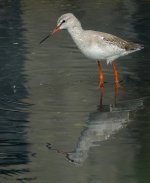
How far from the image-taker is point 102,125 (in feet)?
40.3

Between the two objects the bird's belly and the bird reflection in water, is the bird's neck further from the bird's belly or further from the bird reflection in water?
the bird reflection in water

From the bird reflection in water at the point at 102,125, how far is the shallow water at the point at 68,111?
13 millimetres

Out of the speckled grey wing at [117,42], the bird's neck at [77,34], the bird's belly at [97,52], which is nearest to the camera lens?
the bird's belly at [97,52]

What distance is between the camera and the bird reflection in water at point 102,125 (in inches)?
436

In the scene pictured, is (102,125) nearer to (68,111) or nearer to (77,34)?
(68,111)

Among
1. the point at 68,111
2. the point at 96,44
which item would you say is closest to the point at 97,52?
the point at 96,44

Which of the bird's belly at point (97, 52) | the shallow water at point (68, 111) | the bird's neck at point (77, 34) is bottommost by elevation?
the shallow water at point (68, 111)

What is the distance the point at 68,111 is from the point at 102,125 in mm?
→ 1094

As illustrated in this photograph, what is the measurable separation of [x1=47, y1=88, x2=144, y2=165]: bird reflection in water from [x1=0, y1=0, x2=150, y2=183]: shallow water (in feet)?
0.04

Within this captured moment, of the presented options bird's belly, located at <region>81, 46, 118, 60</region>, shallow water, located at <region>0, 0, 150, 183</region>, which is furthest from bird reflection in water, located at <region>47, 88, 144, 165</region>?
bird's belly, located at <region>81, 46, 118, 60</region>

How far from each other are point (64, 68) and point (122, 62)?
1303 mm

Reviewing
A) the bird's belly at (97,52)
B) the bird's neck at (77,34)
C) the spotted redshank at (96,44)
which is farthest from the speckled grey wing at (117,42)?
the bird's neck at (77,34)

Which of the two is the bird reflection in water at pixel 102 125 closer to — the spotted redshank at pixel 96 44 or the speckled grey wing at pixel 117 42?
the spotted redshank at pixel 96 44

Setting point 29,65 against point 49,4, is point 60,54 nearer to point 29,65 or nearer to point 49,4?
point 29,65
